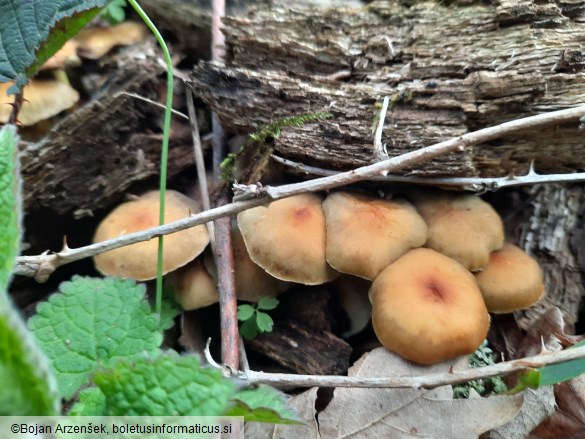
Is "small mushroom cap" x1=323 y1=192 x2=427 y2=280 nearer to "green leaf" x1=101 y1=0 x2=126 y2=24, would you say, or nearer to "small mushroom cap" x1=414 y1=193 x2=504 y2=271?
"small mushroom cap" x1=414 y1=193 x2=504 y2=271

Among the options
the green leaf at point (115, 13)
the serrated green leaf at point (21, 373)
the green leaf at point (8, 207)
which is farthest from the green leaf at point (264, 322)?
the green leaf at point (115, 13)

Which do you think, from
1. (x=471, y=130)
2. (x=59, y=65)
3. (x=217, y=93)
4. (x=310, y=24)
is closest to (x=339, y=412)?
(x=471, y=130)

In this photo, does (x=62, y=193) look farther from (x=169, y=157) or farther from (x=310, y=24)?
(x=310, y=24)

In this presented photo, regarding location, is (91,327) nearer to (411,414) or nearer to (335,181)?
(335,181)

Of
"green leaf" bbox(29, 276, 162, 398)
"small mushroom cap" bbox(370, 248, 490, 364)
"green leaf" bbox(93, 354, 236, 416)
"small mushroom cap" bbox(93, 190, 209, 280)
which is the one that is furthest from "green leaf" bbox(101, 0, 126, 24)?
"green leaf" bbox(93, 354, 236, 416)

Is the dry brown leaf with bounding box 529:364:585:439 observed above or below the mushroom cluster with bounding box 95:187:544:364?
below
